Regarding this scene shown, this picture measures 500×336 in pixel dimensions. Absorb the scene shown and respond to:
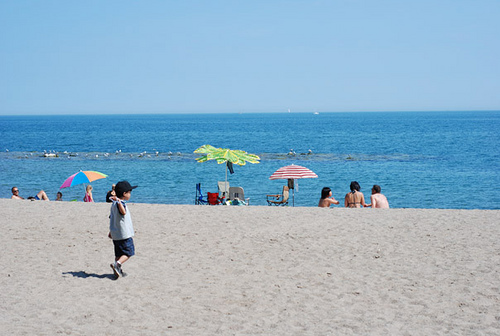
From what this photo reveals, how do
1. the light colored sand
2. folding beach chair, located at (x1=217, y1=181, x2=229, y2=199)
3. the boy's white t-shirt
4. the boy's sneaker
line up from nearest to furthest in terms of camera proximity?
the light colored sand < the boy's white t-shirt < the boy's sneaker < folding beach chair, located at (x1=217, y1=181, x2=229, y2=199)

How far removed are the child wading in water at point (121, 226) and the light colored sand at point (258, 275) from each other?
367 millimetres

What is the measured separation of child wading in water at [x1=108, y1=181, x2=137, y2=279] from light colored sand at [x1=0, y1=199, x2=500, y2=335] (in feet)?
1.21

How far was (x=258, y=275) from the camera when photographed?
27.6ft

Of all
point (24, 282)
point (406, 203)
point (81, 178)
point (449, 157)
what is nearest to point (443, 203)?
point (406, 203)

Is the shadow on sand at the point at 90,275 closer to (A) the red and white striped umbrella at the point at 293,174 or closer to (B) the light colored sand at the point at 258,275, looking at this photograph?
(B) the light colored sand at the point at 258,275

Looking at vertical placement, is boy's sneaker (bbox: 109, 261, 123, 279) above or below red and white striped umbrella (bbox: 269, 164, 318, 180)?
below

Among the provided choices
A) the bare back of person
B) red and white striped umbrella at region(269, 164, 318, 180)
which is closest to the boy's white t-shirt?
the bare back of person

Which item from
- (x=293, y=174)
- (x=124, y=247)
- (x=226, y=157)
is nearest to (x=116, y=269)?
(x=124, y=247)

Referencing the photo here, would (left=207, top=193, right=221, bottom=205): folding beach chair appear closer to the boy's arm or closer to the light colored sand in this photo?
the light colored sand

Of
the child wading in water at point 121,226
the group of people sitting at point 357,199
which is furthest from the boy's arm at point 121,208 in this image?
the group of people sitting at point 357,199

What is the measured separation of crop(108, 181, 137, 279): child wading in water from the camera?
312 inches

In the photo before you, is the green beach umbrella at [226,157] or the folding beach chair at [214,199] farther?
the folding beach chair at [214,199]

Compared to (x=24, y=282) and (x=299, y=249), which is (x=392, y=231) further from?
(x=24, y=282)

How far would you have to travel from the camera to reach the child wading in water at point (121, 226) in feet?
26.0
